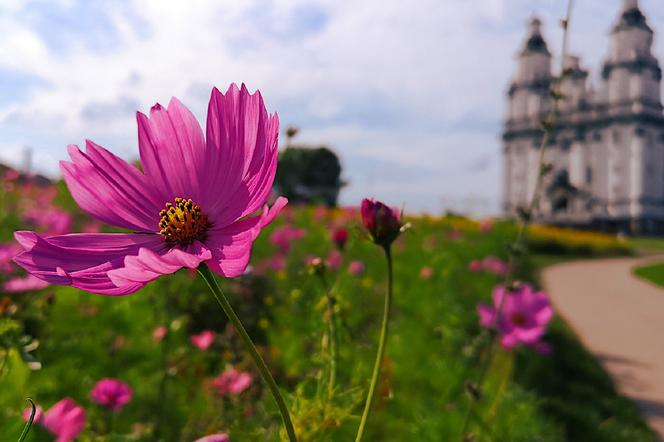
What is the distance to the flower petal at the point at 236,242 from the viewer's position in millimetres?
373

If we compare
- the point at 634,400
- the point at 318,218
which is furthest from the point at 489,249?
the point at 634,400

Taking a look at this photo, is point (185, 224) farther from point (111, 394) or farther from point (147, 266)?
point (111, 394)

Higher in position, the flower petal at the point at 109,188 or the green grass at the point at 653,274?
the flower petal at the point at 109,188

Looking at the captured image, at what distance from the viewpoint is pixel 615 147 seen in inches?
1227

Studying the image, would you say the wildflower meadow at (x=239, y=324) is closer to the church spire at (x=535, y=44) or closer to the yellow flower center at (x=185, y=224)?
the yellow flower center at (x=185, y=224)

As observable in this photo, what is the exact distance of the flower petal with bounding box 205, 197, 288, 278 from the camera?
0.37 meters

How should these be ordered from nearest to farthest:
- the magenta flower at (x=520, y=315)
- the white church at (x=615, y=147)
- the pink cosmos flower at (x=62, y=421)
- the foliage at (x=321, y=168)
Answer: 1. the pink cosmos flower at (x=62, y=421)
2. the foliage at (x=321, y=168)
3. the magenta flower at (x=520, y=315)
4. the white church at (x=615, y=147)

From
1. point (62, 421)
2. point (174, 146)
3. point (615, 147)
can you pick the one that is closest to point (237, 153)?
point (174, 146)

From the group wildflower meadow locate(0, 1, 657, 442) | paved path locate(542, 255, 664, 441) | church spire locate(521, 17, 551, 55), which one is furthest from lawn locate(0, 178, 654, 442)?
church spire locate(521, 17, 551, 55)

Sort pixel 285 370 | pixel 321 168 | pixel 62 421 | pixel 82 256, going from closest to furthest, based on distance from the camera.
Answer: pixel 82 256 < pixel 62 421 < pixel 321 168 < pixel 285 370

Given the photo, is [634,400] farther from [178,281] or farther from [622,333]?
[178,281]

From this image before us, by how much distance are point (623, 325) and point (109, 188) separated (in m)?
6.25

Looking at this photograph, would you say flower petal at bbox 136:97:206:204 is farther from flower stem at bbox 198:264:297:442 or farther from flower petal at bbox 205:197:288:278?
flower stem at bbox 198:264:297:442

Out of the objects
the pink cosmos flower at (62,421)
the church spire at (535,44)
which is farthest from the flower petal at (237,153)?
the church spire at (535,44)
